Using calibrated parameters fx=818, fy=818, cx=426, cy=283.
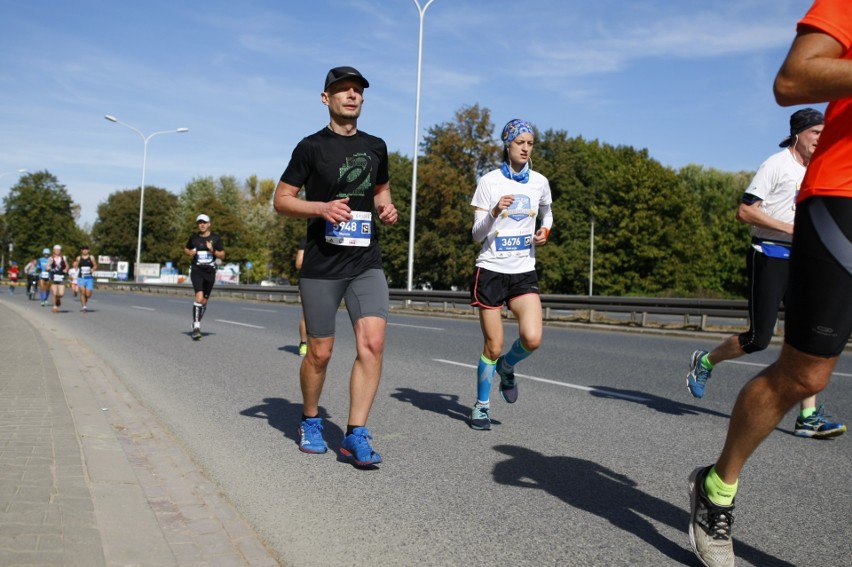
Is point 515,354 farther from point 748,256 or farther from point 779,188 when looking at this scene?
point 779,188

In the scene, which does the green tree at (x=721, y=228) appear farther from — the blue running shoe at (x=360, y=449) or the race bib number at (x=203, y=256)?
the blue running shoe at (x=360, y=449)

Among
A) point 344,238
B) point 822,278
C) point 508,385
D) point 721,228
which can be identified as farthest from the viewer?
point 721,228

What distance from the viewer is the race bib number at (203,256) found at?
14.0 metres

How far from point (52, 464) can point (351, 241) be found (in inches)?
78.0

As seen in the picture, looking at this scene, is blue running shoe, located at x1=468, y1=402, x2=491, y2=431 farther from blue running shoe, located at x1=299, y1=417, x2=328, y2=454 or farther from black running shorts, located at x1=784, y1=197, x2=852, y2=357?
black running shorts, located at x1=784, y1=197, x2=852, y2=357

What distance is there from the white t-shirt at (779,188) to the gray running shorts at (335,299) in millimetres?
2769

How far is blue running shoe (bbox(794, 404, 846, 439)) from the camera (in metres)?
5.55

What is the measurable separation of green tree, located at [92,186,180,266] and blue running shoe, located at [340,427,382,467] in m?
96.3

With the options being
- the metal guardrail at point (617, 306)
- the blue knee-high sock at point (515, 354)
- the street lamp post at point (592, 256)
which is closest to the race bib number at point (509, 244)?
the blue knee-high sock at point (515, 354)

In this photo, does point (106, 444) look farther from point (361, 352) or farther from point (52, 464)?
point (361, 352)

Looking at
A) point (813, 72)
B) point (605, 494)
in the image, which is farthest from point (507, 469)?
point (813, 72)

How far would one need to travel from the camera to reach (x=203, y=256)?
553 inches

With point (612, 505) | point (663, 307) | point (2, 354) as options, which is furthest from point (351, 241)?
point (663, 307)

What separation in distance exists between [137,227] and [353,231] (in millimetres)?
98640
